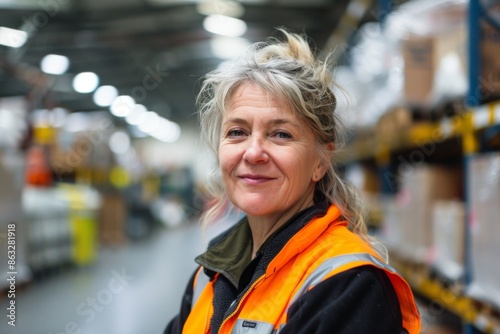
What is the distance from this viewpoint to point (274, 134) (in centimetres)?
160

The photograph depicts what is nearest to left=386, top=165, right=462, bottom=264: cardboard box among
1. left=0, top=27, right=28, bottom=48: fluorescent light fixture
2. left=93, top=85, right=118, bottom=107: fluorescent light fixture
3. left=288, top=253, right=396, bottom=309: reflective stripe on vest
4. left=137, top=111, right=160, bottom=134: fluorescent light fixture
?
left=288, top=253, right=396, bottom=309: reflective stripe on vest

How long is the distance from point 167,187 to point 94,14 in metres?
13.0

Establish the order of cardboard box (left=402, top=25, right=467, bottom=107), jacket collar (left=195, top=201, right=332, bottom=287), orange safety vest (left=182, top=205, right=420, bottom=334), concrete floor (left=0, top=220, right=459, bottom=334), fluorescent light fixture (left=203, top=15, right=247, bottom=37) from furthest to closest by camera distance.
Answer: fluorescent light fixture (left=203, top=15, right=247, bottom=37), concrete floor (left=0, top=220, right=459, bottom=334), cardboard box (left=402, top=25, right=467, bottom=107), jacket collar (left=195, top=201, right=332, bottom=287), orange safety vest (left=182, top=205, right=420, bottom=334)

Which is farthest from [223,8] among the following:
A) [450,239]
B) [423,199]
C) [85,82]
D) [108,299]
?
[450,239]

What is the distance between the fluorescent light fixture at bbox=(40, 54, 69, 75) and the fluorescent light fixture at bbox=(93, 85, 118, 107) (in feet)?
13.6

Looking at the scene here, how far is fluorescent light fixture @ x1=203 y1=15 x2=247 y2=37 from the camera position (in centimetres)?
1263

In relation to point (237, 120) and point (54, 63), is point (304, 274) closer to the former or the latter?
point (237, 120)

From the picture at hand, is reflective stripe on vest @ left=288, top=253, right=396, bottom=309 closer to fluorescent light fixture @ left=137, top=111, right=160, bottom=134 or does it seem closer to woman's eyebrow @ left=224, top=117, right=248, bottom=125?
woman's eyebrow @ left=224, top=117, right=248, bottom=125

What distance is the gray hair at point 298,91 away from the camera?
5.15 feet

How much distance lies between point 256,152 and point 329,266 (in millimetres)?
407

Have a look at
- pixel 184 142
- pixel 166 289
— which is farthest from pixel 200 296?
pixel 184 142

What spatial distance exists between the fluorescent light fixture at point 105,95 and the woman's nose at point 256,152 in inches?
723

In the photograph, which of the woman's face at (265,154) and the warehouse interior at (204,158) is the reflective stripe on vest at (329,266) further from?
the warehouse interior at (204,158)

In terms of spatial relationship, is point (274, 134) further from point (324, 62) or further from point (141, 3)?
point (141, 3)
